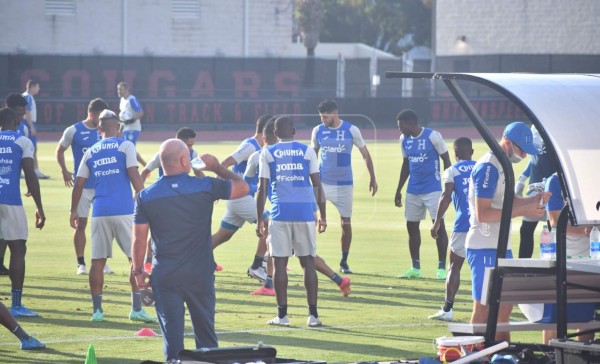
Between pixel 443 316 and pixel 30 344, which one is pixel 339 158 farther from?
pixel 30 344

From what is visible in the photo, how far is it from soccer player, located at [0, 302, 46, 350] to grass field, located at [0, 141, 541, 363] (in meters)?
0.09

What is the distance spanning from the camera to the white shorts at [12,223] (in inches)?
528

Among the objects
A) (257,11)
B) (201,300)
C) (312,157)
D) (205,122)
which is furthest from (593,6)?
(201,300)

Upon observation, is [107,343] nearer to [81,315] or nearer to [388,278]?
[81,315]

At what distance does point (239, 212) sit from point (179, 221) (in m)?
6.63

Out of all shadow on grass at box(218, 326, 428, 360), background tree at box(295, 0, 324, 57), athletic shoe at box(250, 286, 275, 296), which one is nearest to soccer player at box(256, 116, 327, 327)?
shadow on grass at box(218, 326, 428, 360)

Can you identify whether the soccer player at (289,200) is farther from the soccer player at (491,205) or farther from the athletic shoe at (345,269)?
the athletic shoe at (345,269)

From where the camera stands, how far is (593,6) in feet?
217

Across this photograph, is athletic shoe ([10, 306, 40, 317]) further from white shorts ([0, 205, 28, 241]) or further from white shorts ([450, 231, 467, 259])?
white shorts ([450, 231, 467, 259])

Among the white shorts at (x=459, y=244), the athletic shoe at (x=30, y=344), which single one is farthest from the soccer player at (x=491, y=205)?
the athletic shoe at (x=30, y=344)

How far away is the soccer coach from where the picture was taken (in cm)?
919

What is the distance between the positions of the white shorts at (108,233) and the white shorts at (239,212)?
278cm

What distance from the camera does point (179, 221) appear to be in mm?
9211

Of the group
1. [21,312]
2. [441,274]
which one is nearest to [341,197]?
[441,274]
